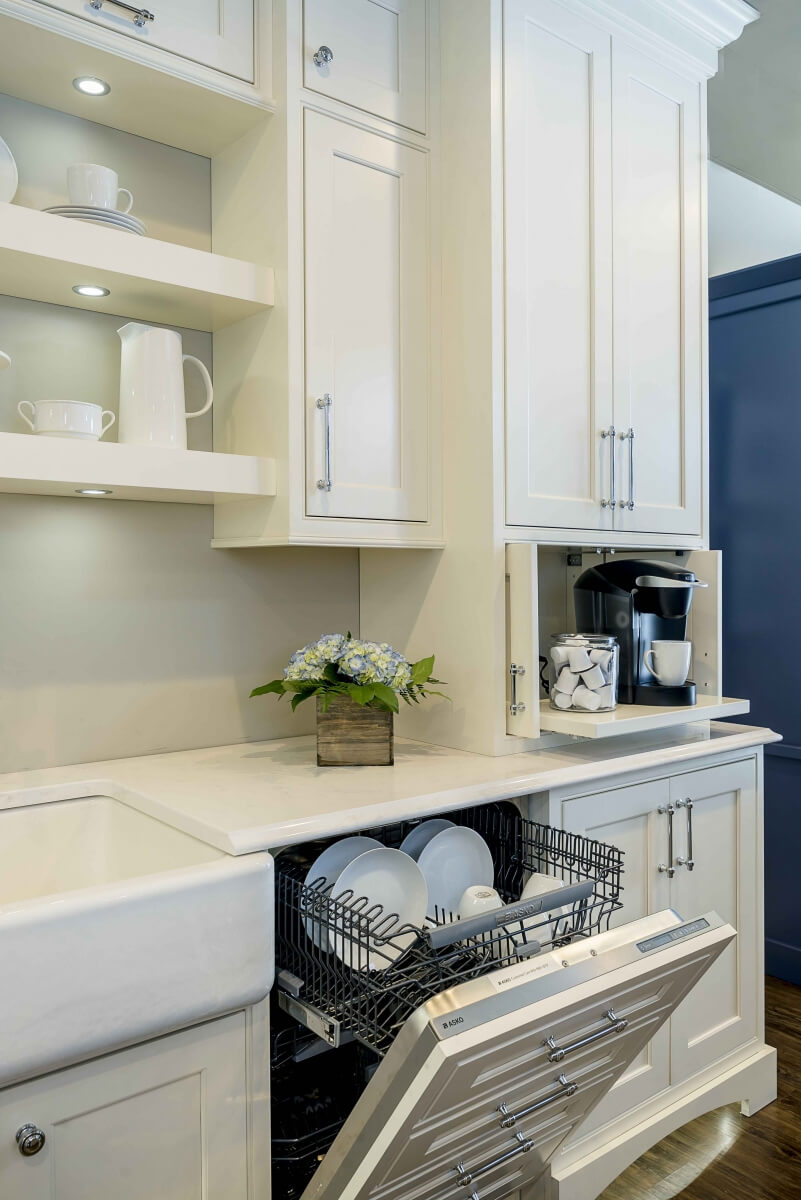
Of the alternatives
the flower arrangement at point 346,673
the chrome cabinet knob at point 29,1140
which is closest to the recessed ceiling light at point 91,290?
A: the flower arrangement at point 346,673

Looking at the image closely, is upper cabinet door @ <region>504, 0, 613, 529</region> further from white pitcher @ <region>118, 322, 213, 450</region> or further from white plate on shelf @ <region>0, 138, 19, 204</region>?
white plate on shelf @ <region>0, 138, 19, 204</region>

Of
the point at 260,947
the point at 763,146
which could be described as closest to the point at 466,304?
the point at 260,947

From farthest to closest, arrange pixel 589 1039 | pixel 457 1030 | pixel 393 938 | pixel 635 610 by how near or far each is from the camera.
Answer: pixel 635 610, pixel 393 938, pixel 589 1039, pixel 457 1030

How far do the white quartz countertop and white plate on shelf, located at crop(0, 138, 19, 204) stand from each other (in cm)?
103

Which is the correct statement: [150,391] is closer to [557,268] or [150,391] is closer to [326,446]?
[326,446]

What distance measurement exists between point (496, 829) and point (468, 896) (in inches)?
13.2

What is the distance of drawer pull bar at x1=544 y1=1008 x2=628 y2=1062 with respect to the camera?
46.2 inches

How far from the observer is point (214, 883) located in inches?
46.8

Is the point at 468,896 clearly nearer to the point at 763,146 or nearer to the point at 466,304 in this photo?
the point at 466,304

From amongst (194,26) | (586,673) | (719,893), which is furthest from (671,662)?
(194,26)

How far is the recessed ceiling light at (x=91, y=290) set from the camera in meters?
1.61

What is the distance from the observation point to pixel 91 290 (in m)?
1.64

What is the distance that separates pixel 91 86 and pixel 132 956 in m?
1.50

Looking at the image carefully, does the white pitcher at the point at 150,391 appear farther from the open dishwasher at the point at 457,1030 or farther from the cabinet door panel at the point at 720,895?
the cabinet door panel at the point at 720,895
